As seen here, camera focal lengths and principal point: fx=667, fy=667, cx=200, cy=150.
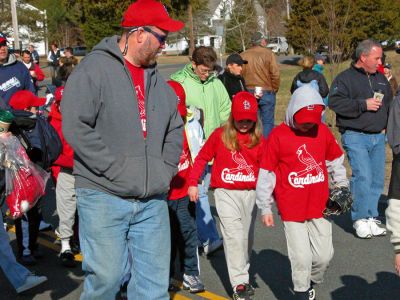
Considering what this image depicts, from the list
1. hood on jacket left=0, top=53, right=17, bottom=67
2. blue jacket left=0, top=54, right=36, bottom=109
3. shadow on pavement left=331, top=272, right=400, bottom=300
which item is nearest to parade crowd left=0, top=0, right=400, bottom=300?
shadow on pavement left=331, top=272, right=400, bottom=300

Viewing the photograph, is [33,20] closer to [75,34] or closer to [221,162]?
[75,34]

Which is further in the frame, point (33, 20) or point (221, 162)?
point (33, 20)

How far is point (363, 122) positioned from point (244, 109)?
7.77ft

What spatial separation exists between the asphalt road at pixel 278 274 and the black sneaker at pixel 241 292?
28 cm

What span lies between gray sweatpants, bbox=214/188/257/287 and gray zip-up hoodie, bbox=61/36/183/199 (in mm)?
1624

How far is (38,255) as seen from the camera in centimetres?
682

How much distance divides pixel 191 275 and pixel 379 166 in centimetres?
281

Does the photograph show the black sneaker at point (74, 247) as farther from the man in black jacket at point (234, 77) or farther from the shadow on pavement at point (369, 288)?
the man in black jacket at point (234, 77)

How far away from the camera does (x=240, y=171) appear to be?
17.8ft

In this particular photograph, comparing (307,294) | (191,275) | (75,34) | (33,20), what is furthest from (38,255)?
(75,34)

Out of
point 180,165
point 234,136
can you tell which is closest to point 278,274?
point 180,165

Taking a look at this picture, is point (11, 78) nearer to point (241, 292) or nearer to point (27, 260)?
point (27, 260)

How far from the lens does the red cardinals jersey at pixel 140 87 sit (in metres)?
3.81

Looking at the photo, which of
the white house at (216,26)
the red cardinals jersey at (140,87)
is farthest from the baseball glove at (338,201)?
the white house at (216,26)
